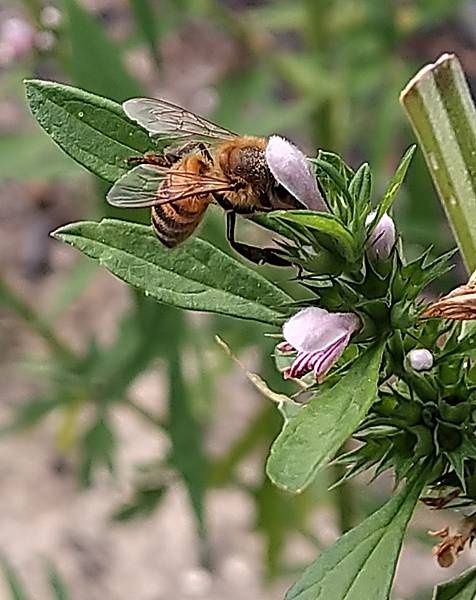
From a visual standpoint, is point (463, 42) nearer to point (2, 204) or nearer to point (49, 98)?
point (2, 204)

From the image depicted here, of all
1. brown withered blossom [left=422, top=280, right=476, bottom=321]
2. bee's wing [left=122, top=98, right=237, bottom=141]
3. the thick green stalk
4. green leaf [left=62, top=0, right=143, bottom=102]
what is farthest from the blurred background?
brown withered blossom [left=422, top=280, right=476, bottom=321]

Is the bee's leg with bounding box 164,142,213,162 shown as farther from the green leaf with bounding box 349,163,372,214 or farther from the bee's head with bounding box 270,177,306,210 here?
the green leaf with bounding box 349,163,372,214

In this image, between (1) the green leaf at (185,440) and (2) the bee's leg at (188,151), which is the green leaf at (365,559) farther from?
(1) the green leaf at (185,440)

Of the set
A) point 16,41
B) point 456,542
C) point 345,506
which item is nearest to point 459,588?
point 456,542

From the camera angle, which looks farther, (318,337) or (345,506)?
(345,506)

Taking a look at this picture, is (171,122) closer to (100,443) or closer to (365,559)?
(365,559)
